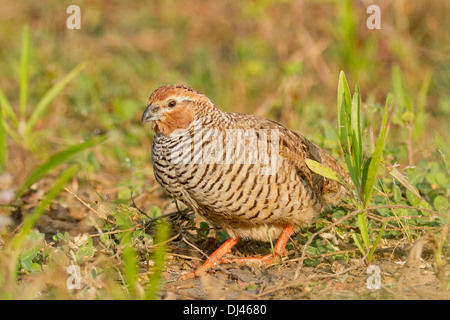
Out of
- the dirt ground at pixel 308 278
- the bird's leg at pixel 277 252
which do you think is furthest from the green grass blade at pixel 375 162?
the bird's leg at pixel 277 252

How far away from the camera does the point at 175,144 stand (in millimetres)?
3824

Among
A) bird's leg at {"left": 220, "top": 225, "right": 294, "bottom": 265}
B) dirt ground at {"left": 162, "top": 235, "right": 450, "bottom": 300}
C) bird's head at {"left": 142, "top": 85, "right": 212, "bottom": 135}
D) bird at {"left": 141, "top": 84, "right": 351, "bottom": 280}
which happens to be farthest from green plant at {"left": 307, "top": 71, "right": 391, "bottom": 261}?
bird's head at {"left": 142, "top": 85, "right": 212, "bottom": 135}

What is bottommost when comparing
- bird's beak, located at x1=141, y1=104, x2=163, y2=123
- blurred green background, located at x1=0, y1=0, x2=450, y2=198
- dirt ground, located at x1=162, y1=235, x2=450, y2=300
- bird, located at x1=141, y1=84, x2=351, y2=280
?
dirt ground, located at x1=162, y1=235, x2=450, y2=300

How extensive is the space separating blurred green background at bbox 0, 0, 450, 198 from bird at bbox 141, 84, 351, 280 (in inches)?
72.3

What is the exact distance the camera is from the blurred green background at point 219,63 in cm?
660

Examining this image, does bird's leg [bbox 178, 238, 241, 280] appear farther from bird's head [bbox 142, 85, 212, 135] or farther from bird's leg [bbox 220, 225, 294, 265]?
bird's head [bbox 142, 85, 212, 135]

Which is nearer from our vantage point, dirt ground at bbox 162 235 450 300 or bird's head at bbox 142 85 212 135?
dirt ground at bbox 162 235 450 300

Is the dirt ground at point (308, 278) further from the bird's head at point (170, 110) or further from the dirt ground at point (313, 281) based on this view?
the bird's head at point (170, 110)

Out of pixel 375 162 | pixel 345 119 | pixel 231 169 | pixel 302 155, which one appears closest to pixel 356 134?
pixel 345 119

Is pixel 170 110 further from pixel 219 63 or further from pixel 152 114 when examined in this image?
pixel 219 63

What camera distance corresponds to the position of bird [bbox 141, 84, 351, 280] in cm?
371

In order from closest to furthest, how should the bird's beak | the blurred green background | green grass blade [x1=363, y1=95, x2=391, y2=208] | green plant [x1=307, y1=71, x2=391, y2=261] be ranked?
green grass blade [x1=363, y1=95, x2=391, y2=208]
green plant [x1=307, y1=71, x2=391, y2=261]
the bird's beak
the blurred green background
